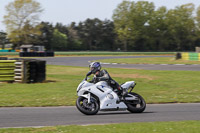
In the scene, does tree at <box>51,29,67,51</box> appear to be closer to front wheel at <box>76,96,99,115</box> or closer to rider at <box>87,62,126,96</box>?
rider at <box>87,62,126,96</box>

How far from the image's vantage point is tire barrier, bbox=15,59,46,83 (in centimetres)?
1759

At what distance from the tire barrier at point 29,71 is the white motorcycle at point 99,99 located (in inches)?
363

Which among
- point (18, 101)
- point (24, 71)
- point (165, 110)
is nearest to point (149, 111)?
point (165, 110)

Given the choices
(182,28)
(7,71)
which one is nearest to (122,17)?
(182,28)

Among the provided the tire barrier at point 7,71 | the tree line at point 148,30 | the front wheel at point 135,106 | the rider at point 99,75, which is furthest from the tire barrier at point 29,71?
the tree line at point 148,30

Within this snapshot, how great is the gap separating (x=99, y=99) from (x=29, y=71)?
939cm

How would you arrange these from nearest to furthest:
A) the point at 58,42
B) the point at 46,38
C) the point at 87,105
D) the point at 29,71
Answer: the point at 87,105 → the point at 29,71 → the point at 46,38 → the point at 58,42

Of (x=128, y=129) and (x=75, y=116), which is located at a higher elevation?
(x=128, y=129)

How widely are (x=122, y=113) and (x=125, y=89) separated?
735mm

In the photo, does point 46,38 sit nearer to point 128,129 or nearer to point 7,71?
point 7,71

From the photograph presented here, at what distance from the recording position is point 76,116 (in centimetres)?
886

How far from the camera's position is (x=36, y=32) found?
3334 inches

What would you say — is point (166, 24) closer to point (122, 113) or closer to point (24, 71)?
point (24, 71)

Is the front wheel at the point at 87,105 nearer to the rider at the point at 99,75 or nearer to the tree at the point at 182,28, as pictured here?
the rider at the point at 99,75
